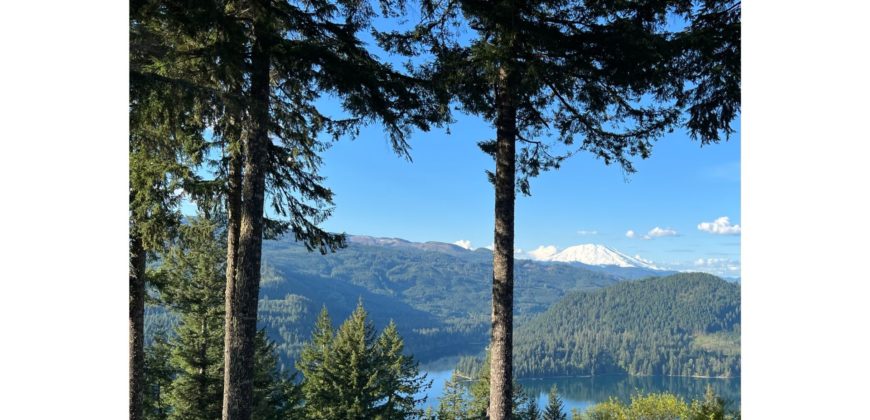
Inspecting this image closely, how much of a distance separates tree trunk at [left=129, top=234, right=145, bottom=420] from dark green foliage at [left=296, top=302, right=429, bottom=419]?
23.0ft

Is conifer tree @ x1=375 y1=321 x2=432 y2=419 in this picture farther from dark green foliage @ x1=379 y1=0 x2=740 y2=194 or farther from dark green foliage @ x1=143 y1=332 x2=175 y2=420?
dark green foliage @ x1=379 y1=0 x2=740 y2=194

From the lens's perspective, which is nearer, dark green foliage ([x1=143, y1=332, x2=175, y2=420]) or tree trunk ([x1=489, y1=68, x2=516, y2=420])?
tree trunk ([x1=489, y1=68, x2=516, y2=420])

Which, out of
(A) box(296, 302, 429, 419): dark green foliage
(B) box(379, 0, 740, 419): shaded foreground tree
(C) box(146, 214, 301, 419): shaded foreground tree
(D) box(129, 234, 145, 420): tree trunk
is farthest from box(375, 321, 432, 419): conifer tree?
(B) box(379, 0, 740, 419): shaded foreground tree

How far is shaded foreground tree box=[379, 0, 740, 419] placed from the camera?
156 inches

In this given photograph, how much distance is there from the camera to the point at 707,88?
452cm

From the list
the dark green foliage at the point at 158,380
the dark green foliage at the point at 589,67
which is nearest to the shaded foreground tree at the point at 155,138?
the dark green foliage at the point at 589,67

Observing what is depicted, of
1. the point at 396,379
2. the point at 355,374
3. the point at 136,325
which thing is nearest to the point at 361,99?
the point at 136,325

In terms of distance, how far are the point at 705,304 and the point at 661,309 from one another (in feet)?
32.6

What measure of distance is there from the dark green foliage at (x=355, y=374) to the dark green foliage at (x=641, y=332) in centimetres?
7672

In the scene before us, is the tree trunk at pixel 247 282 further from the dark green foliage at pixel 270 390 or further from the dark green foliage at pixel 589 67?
the dark green foliage at pixel 270 390
